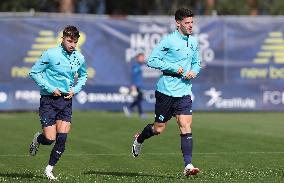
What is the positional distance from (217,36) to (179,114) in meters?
19.9

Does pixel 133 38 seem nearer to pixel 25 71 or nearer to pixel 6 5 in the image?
pixel 25 71

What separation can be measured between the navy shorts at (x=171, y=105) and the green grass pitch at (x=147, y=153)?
2.97ft

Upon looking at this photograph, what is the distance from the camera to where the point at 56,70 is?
43.9ft

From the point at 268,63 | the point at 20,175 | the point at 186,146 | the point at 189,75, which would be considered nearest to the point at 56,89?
the point at 20,175

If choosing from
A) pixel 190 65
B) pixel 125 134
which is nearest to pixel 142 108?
pixel 125 134

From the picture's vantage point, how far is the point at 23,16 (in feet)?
106

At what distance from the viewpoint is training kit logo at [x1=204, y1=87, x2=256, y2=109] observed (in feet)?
108

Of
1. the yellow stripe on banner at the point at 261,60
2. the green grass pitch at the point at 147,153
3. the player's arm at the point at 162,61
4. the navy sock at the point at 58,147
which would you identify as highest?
the player's arm at the point at 162,61

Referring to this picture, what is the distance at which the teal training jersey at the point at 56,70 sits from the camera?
13.3 metres

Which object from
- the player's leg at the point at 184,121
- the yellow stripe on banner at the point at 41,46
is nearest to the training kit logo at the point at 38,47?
the yellow stripe on banner at the point at 41,46

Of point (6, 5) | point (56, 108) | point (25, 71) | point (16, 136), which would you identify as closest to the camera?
point (56, 108)

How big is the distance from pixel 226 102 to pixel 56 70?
19.9 metres

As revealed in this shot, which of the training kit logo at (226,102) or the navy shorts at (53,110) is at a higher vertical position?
the navy shorts at (53,110)

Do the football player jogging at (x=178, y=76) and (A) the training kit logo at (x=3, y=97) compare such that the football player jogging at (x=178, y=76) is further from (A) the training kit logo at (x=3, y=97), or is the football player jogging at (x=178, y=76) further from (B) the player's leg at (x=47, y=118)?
(A) the training kit logo at (x=3, y=97)
